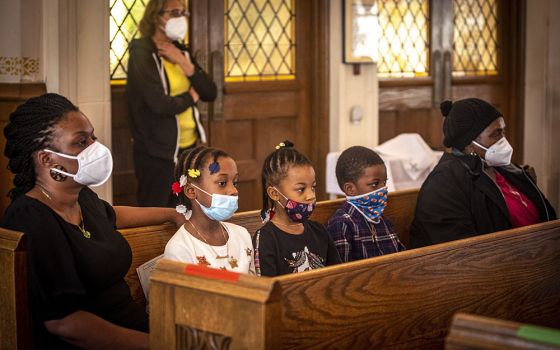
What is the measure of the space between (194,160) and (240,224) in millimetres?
494

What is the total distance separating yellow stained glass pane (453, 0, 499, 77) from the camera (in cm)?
776

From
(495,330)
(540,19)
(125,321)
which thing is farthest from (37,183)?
(540,19)

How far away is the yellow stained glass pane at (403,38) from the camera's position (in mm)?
7176

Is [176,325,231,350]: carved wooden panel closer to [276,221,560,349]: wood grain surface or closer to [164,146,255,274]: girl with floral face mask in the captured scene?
[276,221,560,349]: wood grain surface

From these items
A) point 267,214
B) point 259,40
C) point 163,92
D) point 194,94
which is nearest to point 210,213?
point 267,214

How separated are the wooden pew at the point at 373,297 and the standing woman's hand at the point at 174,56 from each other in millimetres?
2366

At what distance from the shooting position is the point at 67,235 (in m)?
2.80

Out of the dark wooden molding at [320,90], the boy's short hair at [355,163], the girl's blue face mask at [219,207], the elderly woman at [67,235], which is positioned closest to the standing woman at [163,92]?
the dark wooden molding at [320,90]

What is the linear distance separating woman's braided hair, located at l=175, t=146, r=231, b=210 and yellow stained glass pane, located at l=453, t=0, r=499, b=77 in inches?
188

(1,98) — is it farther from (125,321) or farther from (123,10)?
(125,321)

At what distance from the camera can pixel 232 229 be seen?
3.35 metres

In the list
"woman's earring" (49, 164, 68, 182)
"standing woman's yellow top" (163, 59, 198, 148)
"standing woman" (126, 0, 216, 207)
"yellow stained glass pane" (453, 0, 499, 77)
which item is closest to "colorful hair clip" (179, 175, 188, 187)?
"woman's earring" (49, 164, 68, 182)

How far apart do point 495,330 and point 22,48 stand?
3387 millimetres

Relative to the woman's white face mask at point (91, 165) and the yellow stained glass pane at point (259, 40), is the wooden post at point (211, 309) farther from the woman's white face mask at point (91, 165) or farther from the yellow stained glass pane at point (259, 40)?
the yellow stained glass pane at point (259, 40)
